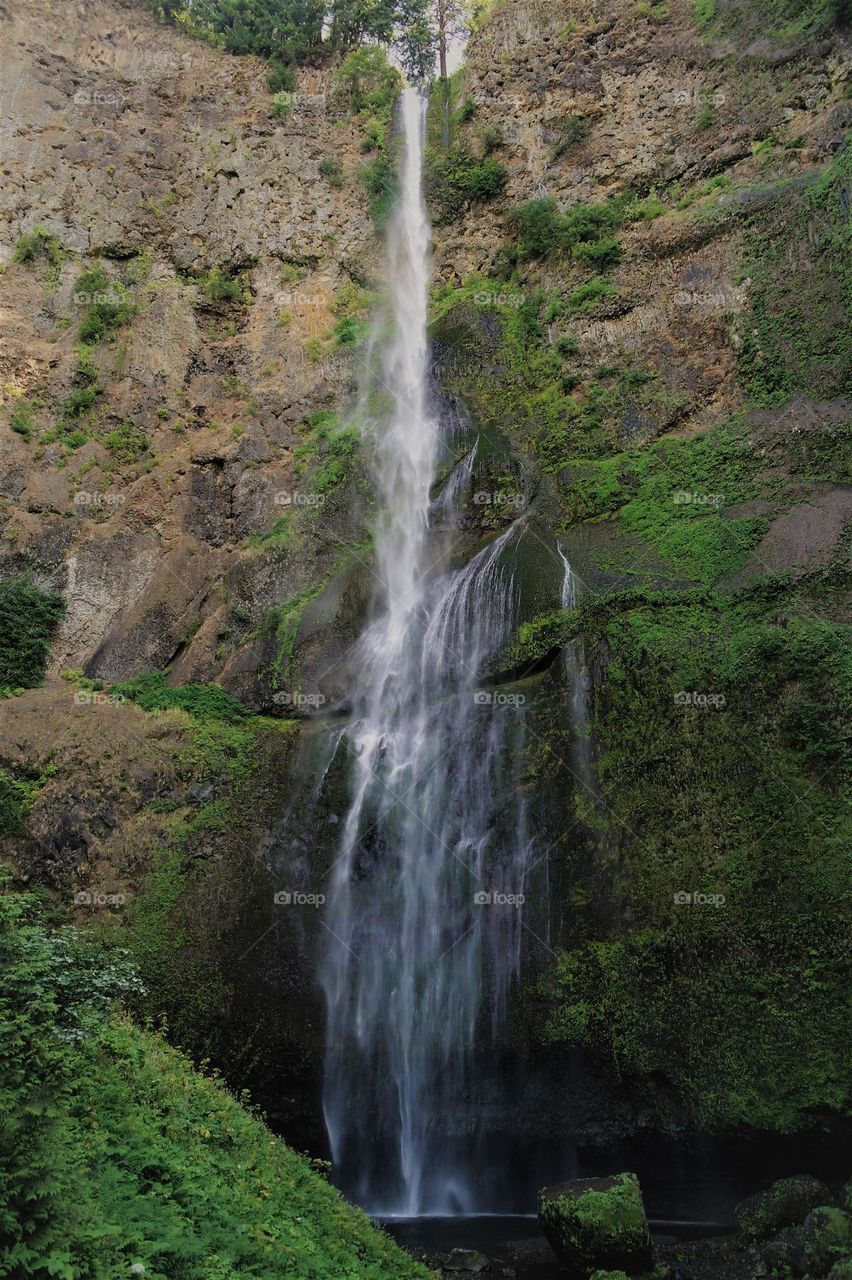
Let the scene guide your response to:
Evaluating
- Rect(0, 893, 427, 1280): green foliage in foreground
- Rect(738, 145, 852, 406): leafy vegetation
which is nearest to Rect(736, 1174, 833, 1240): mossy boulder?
Rect(0, 893, 427, 1280): green foliage in foreground

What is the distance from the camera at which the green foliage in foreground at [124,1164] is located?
4.68 m

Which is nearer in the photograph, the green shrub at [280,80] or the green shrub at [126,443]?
the green shrub at [126,443]

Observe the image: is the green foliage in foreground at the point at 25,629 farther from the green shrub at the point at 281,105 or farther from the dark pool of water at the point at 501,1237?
the green shrub at the point at 281,105

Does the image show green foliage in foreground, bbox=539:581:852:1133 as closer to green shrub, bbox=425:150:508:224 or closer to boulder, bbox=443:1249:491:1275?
boulder, bbox=443:1249:491:1275

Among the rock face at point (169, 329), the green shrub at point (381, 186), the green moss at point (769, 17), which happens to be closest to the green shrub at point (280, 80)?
the rock face at point (169, 329)

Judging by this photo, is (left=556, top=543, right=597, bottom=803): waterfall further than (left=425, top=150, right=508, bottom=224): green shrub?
No

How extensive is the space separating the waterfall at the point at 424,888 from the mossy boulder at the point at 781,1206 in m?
3.47

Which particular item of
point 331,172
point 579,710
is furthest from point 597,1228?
point 331,172

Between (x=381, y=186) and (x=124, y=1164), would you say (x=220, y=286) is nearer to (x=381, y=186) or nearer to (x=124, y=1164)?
(x=381, y=186)

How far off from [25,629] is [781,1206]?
632 inches

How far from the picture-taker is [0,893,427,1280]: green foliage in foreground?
15.4 feet

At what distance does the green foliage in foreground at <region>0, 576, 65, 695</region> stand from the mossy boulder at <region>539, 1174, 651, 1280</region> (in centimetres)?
1339

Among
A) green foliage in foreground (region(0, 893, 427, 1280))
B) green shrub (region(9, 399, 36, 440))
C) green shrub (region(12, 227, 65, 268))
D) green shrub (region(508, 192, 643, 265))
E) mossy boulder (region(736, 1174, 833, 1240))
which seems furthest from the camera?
green shrub (region(12, 227, 65, 268))

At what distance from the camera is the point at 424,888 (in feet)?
41.2
